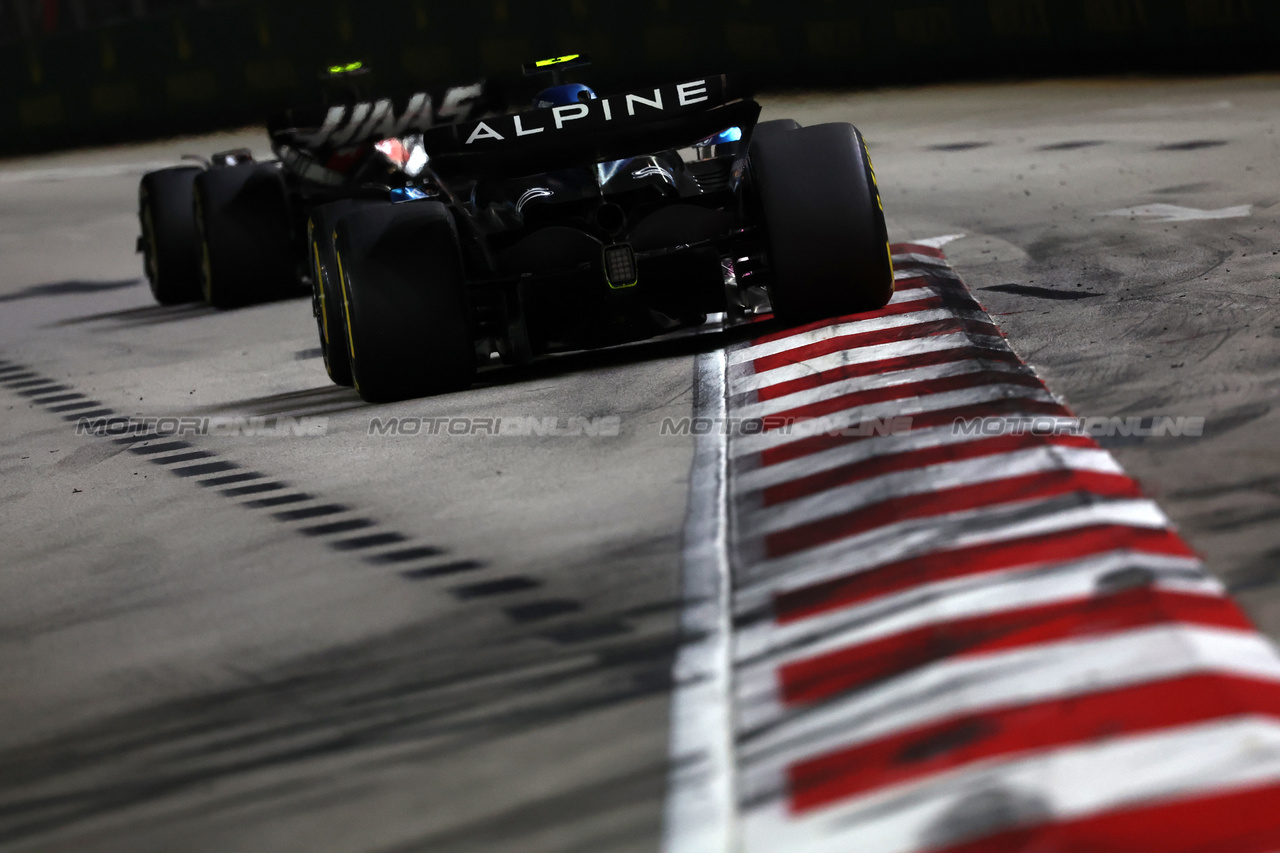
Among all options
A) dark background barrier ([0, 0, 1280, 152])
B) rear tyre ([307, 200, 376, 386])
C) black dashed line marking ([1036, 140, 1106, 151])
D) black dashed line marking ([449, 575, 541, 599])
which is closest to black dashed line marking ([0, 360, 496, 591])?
black dashed line marking ([449, 575, 541, 599])

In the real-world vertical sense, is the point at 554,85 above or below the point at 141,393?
above

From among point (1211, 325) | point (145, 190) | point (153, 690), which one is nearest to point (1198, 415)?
point (1211, 325)

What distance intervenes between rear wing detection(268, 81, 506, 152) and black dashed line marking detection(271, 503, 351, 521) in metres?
4.62

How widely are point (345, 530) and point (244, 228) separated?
534 cm

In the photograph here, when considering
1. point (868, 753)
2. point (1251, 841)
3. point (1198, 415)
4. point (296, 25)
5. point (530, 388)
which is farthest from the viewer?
point (296, 25)

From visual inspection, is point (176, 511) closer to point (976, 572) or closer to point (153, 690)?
point (153, 690)

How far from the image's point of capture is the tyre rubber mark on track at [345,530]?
3264 mm

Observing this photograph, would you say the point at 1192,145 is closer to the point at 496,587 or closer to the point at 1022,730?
the point at 496,587

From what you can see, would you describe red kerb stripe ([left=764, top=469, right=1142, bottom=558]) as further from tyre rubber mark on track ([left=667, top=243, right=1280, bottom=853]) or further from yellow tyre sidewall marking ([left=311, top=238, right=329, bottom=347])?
yellow tyre sidewall marking ([left=311, top=238, right=329, bottom=347])

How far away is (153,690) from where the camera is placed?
123 inches

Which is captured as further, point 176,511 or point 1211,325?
point 1211,325

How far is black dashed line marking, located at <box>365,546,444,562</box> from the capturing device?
12.4 ft

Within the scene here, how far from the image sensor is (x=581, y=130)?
17.6ft

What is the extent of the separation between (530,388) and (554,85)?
2136 millimetres
